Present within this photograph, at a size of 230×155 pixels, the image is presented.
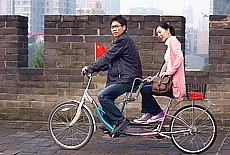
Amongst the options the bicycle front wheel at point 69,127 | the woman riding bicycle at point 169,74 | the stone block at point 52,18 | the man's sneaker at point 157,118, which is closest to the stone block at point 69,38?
the stone block at point 52,18

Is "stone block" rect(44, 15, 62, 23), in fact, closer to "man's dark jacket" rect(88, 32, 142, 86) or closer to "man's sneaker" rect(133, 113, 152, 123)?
"man's dark jacket" rect(88, 32, 142, 86)

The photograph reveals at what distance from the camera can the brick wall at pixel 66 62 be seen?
31.3 feet

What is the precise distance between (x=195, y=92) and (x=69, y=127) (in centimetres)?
175

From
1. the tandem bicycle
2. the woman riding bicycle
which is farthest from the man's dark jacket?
the woman riding bicycle

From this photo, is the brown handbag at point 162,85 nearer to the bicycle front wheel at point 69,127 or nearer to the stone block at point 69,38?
the bicycle front wheel at point 69,127

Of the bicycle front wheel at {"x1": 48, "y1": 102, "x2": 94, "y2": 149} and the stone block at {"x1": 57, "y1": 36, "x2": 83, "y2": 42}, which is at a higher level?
the stone block at {"x1": 57, "y1": 36, "x2": 83, "y2": 42}

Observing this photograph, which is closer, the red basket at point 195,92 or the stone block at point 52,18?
the red basket at point 195,92

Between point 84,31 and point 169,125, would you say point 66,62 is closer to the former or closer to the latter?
point 84,31

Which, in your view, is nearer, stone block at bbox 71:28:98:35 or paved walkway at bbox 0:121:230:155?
paved walkway at bbox 0:121:230:155

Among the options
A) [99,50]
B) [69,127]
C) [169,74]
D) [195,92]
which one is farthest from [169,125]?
[99,50]

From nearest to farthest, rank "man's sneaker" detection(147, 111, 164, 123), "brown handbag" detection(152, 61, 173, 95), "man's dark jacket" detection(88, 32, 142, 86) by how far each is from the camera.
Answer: "brown handbag" detection(152, 61, 173, 95) → "man's dark jacket" detection(88, 32, 142, 86) → "man's sneaker" detection(147, 111, 164, 123)

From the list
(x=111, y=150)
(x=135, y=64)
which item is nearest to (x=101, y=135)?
(x=111, y=150)

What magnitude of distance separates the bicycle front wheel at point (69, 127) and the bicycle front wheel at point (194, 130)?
110cm

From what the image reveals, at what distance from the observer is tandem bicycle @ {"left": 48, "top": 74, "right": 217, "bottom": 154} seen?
7117 mm
